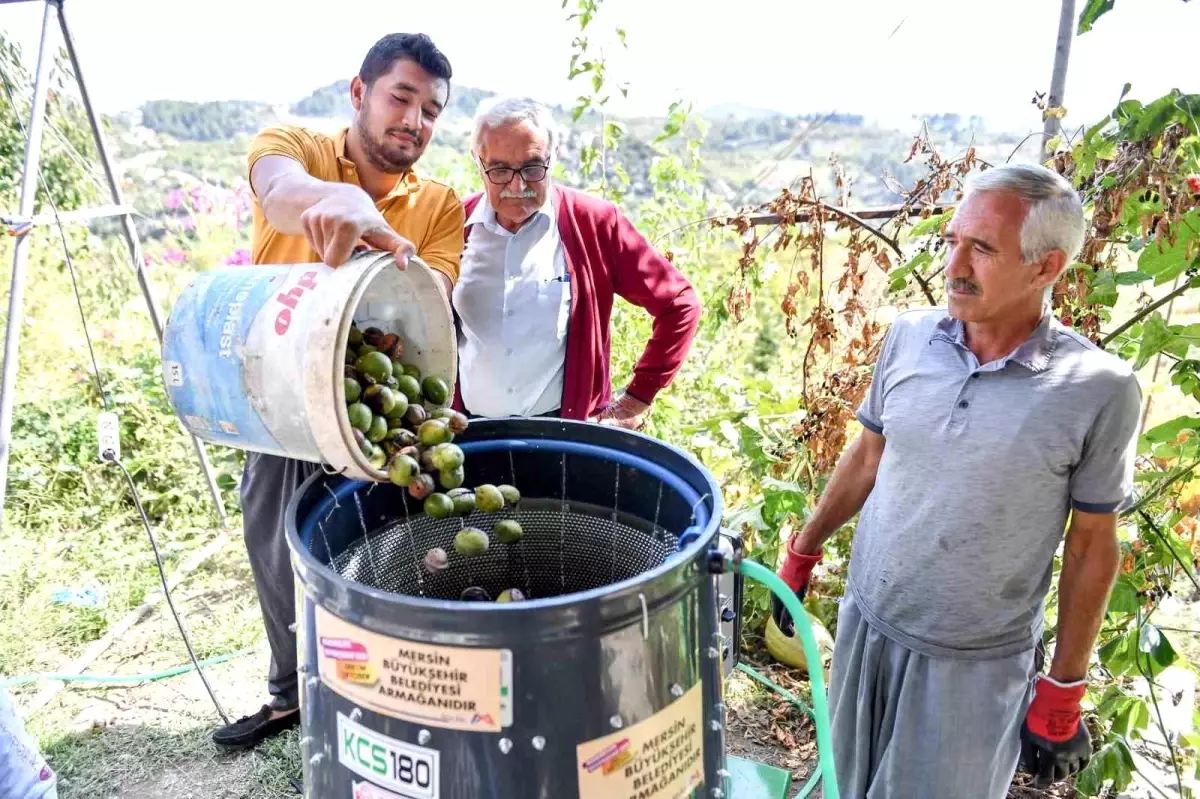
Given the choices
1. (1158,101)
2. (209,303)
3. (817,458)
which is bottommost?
(817,458)

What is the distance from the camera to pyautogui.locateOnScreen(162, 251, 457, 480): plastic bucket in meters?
1.36

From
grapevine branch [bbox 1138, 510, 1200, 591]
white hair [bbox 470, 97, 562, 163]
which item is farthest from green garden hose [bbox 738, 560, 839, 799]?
white hair [bbox 470, 97, 562, 163]

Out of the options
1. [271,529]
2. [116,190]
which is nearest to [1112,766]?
[271,529]

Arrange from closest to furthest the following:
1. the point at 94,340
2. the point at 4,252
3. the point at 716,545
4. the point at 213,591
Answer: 1. the point at 716,545
2. the point at 213,591
3. the point at 94,340
4. the point at 4,252

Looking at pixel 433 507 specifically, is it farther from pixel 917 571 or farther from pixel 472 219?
pixel 472 219

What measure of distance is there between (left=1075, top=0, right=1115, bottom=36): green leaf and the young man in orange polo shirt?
59.5 inches

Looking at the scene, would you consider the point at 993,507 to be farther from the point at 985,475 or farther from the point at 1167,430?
the point at 1167,430

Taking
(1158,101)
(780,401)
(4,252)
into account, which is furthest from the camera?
(4,252)

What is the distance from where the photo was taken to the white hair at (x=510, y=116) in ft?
8.27

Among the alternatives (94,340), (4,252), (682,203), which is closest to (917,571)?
(682,203)

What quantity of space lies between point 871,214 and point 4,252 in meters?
5.72

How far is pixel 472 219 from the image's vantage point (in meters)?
2.71

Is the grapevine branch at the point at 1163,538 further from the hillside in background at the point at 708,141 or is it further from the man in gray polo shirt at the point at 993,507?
the hillside in background at the point at 708,141

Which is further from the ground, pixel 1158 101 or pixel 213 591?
pixel 1158 101
